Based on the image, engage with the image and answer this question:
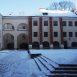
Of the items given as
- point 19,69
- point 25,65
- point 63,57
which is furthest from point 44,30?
point 19,69

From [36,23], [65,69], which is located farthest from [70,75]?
[36,23]

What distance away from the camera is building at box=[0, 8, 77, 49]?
85.7 ft

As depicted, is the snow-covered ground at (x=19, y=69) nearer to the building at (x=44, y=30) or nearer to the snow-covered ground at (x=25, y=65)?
the snow-covered ground at (x=25, y=65)

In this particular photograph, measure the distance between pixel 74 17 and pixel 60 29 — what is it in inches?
212

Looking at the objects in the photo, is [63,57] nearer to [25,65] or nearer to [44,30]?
[25,65]

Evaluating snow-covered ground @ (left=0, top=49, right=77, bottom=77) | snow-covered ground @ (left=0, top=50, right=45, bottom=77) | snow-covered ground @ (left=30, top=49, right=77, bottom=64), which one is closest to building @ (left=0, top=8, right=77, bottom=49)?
snow-covered ground @ (left=30, top=49, right=77, bottom=64)

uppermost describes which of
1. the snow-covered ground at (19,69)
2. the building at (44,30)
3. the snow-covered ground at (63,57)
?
the building at (44,30)

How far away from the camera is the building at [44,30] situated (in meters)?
26.1

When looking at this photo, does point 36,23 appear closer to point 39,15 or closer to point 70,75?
point 39,15

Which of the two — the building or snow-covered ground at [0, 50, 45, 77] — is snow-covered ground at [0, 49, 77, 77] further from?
the building

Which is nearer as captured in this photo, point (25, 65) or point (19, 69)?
point (19, 69)

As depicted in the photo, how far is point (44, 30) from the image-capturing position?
2675 centimetres

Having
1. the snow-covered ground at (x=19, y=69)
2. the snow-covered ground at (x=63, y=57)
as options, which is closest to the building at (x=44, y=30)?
the snow-covered ground at (x=63, y=57)

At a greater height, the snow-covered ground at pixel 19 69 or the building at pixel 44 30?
the building at pixel 44 30
